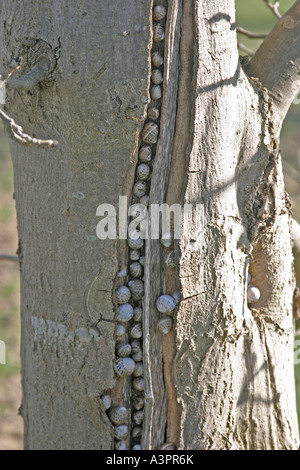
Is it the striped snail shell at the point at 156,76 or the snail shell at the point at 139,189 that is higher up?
the striped snail shell at the point at 156,76

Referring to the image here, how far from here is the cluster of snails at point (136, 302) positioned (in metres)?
1.30

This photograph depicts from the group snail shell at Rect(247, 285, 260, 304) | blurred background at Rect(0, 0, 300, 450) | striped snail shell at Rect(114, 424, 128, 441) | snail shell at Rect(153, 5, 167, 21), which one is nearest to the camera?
snail shell at Rect(153, 5, 167, 21)

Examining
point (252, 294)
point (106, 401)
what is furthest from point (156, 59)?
point (106, 401)

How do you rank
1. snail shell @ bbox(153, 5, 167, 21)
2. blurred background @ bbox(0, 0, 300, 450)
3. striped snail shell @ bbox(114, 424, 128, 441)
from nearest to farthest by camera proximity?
snail shell @ bbox(153, 5, 167, 21)
striped snail shell @ bbox(114, 424, 128, 441)
blurred background @ bbox(0, 0, 300, 450)

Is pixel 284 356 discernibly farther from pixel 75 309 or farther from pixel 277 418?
pixel 75 309

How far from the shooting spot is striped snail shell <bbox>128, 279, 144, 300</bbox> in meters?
1.35

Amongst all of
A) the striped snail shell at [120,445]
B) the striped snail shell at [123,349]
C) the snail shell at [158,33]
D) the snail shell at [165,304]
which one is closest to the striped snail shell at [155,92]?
the snail shell at [158,33]

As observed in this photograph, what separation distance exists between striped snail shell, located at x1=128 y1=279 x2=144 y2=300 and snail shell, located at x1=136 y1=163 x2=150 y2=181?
259 mm

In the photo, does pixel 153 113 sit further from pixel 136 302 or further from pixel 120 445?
pixel 120 445

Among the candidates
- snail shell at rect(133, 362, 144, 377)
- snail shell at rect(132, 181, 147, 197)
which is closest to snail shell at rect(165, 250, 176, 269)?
snail shell at rect(132, 181, 147, 197)

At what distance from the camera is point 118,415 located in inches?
53.9

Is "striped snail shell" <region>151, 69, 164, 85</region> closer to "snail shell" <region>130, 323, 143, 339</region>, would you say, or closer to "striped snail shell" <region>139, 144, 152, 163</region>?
"striped snail shell" <region>139, 144, 152, 163</region>

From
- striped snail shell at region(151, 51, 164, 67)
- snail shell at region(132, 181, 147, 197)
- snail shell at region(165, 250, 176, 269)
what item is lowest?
snail shell at region(165, 250, 176, 269)

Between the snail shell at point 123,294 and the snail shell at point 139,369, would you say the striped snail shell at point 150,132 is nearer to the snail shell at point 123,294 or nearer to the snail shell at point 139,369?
the snail shell at point 123,294
